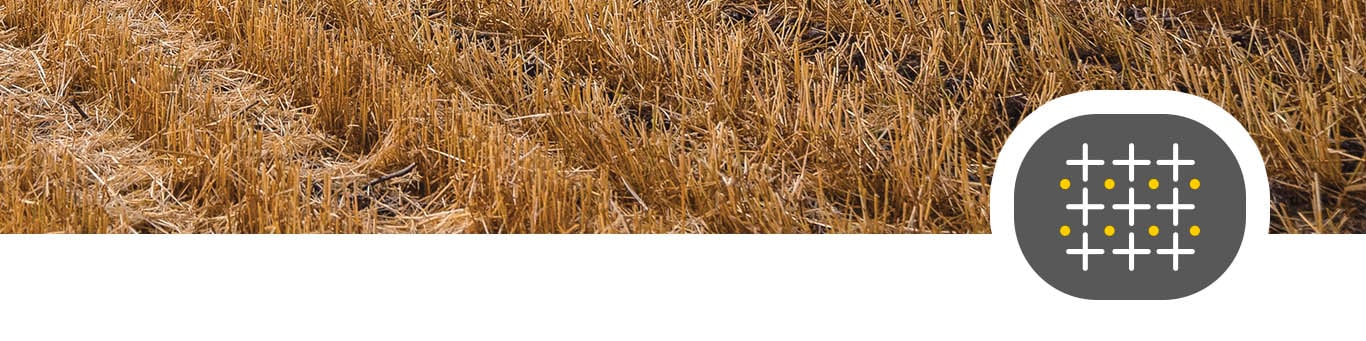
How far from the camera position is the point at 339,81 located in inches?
100

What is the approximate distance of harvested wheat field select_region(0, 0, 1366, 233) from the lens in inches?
81.7

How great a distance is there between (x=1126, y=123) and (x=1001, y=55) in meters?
0.93

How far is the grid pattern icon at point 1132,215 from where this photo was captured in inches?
60.9

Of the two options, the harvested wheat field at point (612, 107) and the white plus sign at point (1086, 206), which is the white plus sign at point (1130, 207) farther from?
the harvested wheat field at point (612, 107)

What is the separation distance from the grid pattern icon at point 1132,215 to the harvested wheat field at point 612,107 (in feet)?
1.39

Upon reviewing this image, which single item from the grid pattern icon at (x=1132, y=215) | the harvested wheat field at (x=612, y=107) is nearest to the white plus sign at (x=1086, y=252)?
the grid pattern icon at (x=1132, y=215)

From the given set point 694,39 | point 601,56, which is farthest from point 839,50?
point 601,56

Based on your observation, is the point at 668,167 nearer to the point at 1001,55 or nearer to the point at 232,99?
the point at 1001,55

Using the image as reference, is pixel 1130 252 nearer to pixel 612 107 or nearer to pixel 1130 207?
pixel 1130 207

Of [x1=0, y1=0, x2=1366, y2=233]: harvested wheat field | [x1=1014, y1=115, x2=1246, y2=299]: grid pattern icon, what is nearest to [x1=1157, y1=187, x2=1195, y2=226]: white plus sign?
[x1=1014, y1=115, x2=1246, y2=299]: grid pattern icon

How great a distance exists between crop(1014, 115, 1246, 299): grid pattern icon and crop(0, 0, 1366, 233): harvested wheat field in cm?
43

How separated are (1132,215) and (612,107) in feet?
3.95

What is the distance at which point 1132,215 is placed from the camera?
154 centimetres

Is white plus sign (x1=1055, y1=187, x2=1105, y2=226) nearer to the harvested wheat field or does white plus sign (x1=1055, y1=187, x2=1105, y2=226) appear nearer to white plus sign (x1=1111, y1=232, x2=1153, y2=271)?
white plus sign (x1=1111, y1=232, x2=1153, y2=271)
